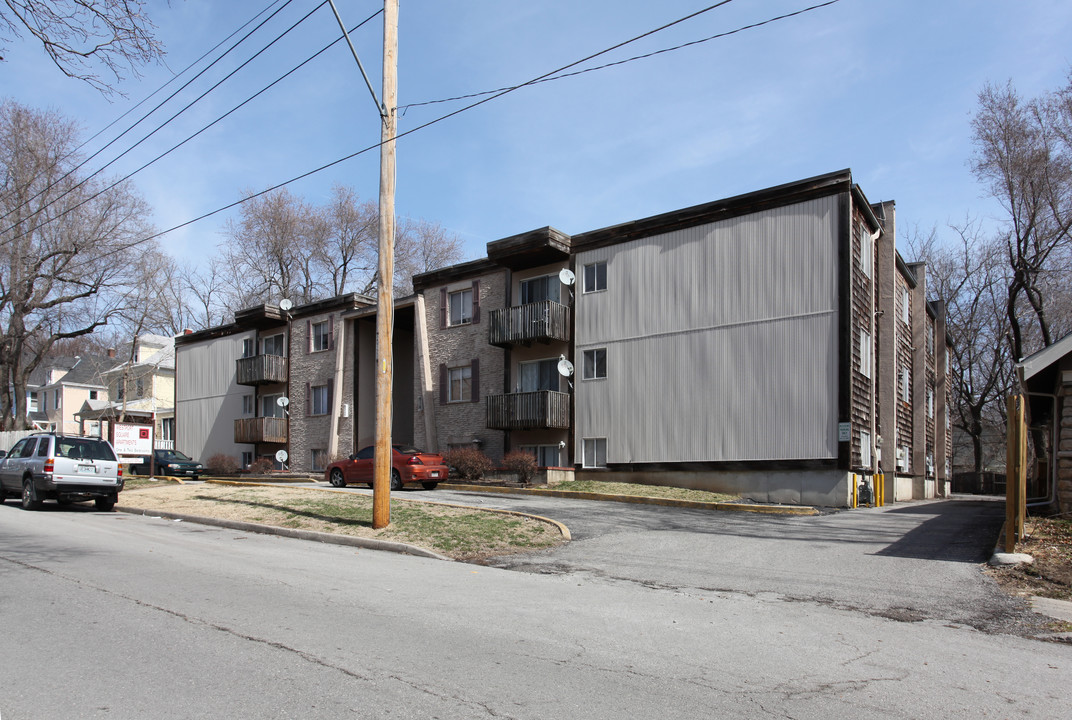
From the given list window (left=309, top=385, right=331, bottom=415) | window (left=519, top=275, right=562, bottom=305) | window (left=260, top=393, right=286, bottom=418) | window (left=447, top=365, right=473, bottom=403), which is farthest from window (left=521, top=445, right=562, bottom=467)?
window (left=260, top=393, right=286, bottom=418)

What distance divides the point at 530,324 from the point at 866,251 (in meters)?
11.2

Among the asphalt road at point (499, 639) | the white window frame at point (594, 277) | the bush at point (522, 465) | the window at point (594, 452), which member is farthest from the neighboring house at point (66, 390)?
the asphalt road at point (499, 639)

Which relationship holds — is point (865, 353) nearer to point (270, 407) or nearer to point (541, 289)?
point (541, 289)

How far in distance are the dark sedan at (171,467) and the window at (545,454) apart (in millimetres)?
17382

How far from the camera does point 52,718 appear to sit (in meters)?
4.55

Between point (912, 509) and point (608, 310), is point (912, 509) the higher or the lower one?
the lower one

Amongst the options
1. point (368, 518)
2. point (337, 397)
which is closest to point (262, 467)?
point (337, 397)

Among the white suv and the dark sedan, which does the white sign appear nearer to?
the white suv

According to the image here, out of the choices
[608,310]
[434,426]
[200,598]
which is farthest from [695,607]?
[434,426]

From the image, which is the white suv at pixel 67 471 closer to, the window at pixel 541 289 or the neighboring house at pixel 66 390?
the window at pixel 541 289

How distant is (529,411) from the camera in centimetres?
2680

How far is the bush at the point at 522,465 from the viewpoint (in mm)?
25234

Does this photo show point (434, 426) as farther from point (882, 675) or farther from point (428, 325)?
point (882, 675)

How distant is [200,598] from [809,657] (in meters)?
5.99
